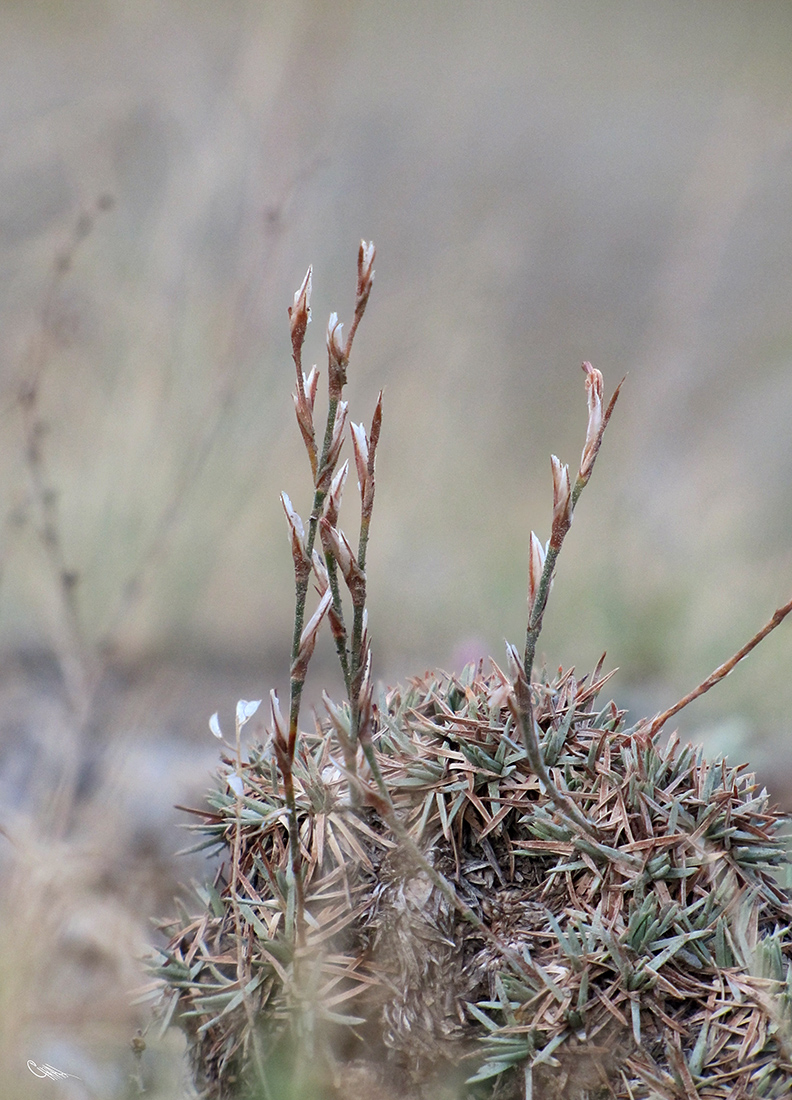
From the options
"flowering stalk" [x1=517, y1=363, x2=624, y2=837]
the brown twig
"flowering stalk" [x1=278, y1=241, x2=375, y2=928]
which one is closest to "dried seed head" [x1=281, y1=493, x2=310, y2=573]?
"flowering stalk" [x1=278, y1=241, x2=375, y2=928]

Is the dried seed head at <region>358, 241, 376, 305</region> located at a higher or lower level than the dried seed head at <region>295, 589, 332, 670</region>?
higher

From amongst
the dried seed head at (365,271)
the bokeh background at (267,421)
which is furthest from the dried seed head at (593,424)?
the bokeh background at (267,421)

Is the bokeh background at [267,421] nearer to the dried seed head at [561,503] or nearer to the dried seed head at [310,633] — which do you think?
the dried seed head at [310,633]

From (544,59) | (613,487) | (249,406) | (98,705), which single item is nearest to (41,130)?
(249,406)

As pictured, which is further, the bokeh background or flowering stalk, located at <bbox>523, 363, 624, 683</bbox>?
the bokeh background

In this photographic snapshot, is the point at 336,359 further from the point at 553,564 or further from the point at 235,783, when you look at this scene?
the point at 235,783

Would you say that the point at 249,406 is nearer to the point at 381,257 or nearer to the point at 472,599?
the point at 472,599

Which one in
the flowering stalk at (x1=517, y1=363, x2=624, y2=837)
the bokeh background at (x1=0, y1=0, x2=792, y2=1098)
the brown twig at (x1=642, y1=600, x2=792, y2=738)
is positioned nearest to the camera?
the flowering stalk at (x1=517, y1=363, x2=624, y2=837)

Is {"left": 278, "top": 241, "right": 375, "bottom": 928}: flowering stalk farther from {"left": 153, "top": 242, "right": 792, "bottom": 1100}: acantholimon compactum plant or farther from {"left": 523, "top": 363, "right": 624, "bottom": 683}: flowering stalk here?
{"left": 523, "top": 363, "right": 624, "bottom": 683}: flowering stalk
